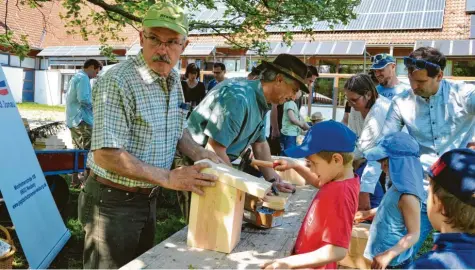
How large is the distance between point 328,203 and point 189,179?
0.64 m

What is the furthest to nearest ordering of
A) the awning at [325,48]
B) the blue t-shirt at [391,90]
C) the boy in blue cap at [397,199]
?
the awning at [325,48]
the blue t-shirt at [391,90]
the boy in blue cap at [397,199]

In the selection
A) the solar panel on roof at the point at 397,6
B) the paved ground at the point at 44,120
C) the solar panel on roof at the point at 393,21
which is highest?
the solar panel on roof at the point at 397,6

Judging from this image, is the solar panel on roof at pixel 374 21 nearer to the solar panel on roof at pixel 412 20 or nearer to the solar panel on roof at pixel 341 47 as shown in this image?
the solar panel on roof at pixel 412 20

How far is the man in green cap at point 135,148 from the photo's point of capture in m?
1.88

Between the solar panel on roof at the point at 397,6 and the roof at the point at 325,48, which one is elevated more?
the solar panel on roof at the point at 397,6

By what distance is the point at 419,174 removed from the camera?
2.32 metres

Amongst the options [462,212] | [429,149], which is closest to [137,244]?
[462,212]

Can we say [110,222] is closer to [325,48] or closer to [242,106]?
[242,106]

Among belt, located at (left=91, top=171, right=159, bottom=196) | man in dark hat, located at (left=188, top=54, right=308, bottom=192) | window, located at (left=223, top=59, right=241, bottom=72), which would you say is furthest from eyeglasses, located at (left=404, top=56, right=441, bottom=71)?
window, located at (left=223, top=59, right=241, bottom=72)

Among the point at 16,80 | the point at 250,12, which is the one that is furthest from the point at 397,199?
the point at 16,80

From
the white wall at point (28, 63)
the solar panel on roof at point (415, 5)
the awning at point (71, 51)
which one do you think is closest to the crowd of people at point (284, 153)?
the solar panel on roof at point (415, 5)

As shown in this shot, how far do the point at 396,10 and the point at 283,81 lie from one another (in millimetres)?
16846

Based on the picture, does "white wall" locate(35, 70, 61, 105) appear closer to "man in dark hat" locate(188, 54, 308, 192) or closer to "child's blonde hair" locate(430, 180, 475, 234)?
"man in dark hat" locate(188, 54, 308, 192)

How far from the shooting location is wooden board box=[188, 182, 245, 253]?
1904 millimetres
